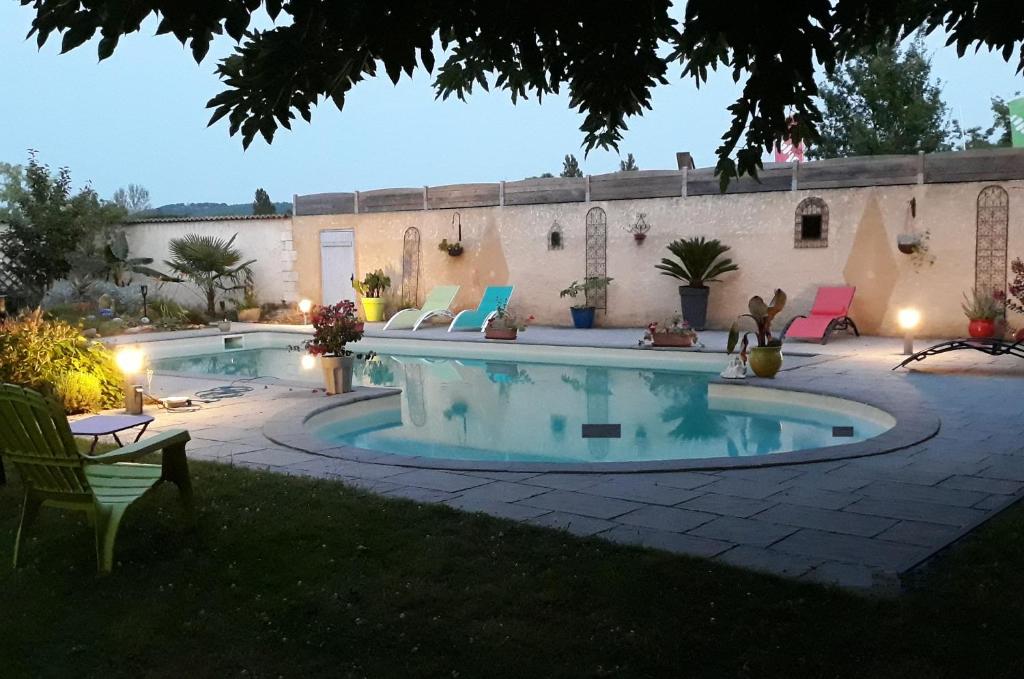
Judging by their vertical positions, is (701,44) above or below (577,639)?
above

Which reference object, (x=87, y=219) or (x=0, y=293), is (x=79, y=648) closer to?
(x=0, y=293)

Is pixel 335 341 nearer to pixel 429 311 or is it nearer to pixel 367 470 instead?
pixel 367 470

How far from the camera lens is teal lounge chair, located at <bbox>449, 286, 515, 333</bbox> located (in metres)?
16.1

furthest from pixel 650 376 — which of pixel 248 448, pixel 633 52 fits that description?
pixel 633 52

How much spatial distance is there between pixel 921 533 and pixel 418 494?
255cm

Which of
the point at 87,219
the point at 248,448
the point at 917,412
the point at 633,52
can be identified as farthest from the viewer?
the point at 87,219

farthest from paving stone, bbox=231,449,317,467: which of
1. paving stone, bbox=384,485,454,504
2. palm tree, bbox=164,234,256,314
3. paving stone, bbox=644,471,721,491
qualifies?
palm tree, bbox=164,234,256,314

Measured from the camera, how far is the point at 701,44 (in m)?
4.19

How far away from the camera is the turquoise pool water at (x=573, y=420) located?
7.73 m

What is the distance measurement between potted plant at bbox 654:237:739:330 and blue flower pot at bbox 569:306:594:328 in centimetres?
166

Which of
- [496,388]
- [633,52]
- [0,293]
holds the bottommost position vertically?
[496,388]

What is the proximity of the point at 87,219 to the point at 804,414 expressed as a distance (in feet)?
53.1

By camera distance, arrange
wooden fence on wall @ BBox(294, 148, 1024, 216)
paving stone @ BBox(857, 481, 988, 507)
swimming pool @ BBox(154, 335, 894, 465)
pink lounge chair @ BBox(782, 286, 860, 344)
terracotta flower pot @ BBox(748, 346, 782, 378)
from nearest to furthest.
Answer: paving stone @ BBox(857, 481, 988, 507) → swimming pool @ BBox(154, 335, 894, 465) → terracotta flower pot @ BBox(748, 346, 782, 378) → wooden fence on wall @ BBox(294, 148, 1024, 216) → pink lounge chair @ BBox(782, 286, 860, 344)

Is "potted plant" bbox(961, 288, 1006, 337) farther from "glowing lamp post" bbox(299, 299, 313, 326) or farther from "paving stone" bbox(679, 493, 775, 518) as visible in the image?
"glowing lamp post" bbox(299, 299, 313, 326)
